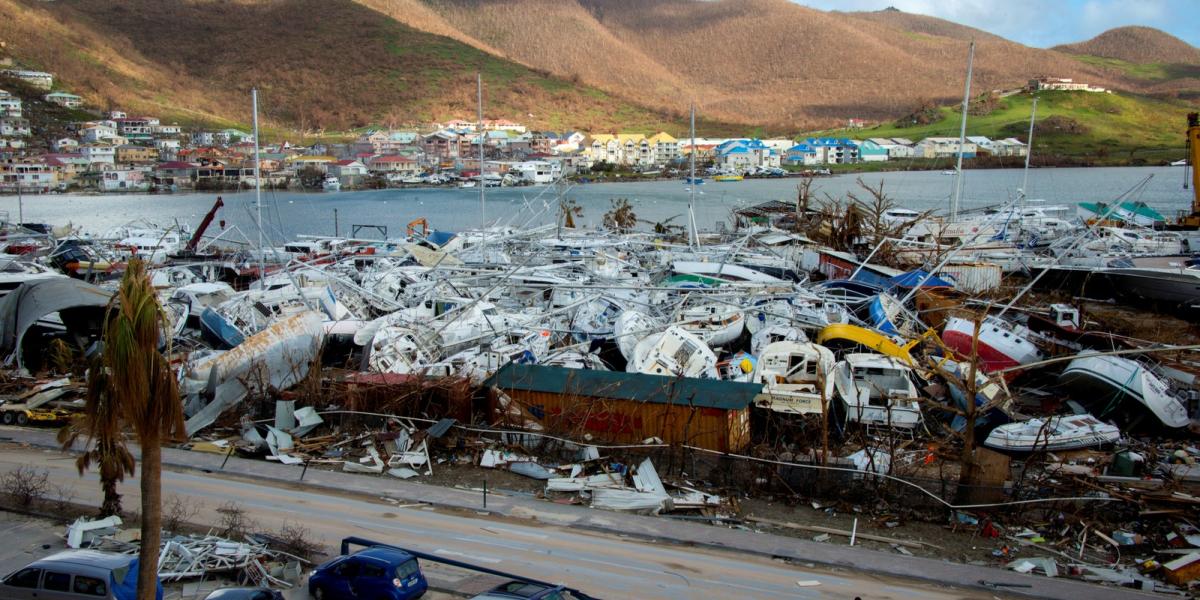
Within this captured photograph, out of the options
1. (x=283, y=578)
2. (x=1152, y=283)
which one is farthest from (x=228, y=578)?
(x=1152, y=283)

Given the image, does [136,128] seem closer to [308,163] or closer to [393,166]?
[308,163]

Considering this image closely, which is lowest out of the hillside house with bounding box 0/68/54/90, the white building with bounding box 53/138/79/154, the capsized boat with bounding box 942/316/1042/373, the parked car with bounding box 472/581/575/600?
the parked car with bounding box 472/581/575/600

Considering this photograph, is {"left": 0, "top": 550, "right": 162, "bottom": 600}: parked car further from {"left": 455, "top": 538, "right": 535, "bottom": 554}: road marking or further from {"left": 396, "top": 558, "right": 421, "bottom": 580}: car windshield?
{"left": 455, "top": 538, "right": 535, "bottom": 554}: road marking

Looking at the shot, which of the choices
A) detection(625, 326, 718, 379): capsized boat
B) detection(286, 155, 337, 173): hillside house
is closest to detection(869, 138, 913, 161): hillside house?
detection(286, 155, 337, 173): hillside house

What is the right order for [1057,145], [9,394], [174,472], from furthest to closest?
[1057,145], [9,394], [174,472]

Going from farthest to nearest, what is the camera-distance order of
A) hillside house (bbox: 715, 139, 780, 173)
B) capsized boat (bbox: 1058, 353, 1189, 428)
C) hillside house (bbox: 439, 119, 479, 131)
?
1. hillside house (bbox: 439, 119, 479, 131)
2. hillside house (bbox: 715, 139, 780, 173)
3. capsized boat (bbox: 1058, 353, 1189, 428)

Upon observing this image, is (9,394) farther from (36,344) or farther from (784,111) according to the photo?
(784,111)

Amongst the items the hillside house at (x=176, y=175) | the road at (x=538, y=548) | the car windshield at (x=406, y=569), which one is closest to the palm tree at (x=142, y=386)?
the car windshield at (x=406, y=569)

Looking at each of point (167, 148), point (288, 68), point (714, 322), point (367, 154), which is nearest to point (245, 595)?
point (714, 322)
